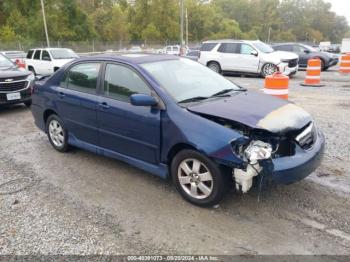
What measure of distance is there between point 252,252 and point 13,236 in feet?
7.69

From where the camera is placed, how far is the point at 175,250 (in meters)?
3.17

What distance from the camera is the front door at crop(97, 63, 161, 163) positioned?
4.14 metres

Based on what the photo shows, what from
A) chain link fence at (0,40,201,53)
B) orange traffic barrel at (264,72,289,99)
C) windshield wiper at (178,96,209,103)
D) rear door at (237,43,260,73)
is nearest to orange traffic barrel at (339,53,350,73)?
rear door at (237,43,260,73)

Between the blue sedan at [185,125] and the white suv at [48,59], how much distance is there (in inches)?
421

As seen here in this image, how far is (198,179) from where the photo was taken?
150 inches

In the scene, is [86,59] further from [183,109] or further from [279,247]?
[279,247]

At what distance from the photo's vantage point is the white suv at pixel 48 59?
15.3 m

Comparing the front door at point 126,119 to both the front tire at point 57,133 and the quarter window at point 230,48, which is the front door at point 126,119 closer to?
the front tire at point 57,133

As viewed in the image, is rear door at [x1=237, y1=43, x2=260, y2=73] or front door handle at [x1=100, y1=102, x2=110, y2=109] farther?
rear door at [x1=237, y1=43, x2=260, y2=73]

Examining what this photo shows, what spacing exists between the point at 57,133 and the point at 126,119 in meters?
1.91

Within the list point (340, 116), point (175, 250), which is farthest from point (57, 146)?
point (340, 116)

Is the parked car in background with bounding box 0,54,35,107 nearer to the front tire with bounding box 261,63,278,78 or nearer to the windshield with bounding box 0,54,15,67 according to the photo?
the windshield with bounding box 0,54,15,67

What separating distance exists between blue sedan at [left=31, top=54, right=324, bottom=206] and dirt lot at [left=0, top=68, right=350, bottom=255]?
0.32 meters

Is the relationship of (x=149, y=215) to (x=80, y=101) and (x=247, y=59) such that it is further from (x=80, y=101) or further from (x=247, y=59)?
(x=247, y=59)
